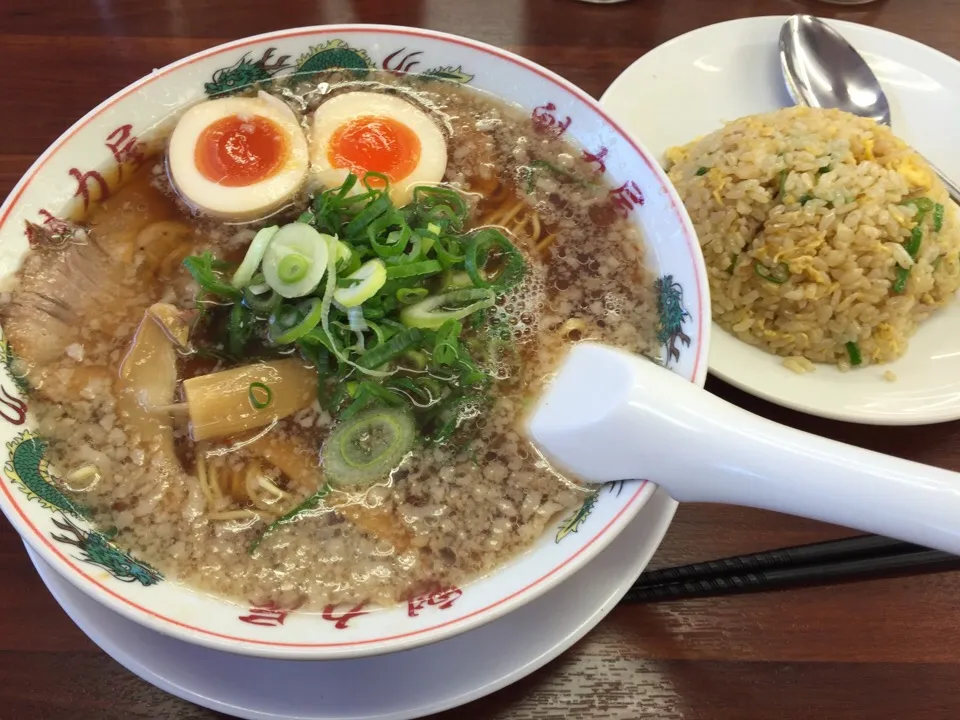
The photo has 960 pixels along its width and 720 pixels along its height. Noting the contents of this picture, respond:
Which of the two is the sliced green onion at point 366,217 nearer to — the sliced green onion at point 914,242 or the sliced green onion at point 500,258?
the sliced green onion at point 500,258

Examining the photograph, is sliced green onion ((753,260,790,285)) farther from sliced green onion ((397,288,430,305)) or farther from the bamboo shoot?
the bamboo shoot

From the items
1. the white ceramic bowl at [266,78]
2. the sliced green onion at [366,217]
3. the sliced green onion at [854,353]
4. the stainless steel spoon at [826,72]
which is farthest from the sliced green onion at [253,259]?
the stainless steel spoon at [826,72]

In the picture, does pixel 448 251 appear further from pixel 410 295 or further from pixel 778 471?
pixel 778 471

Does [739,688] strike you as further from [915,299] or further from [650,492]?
[915,299]

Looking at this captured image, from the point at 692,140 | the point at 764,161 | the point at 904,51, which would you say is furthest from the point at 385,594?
the point at 904,51

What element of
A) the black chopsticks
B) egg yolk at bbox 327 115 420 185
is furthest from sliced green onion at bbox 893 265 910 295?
egg yolk at bbox 327 115 420 185
